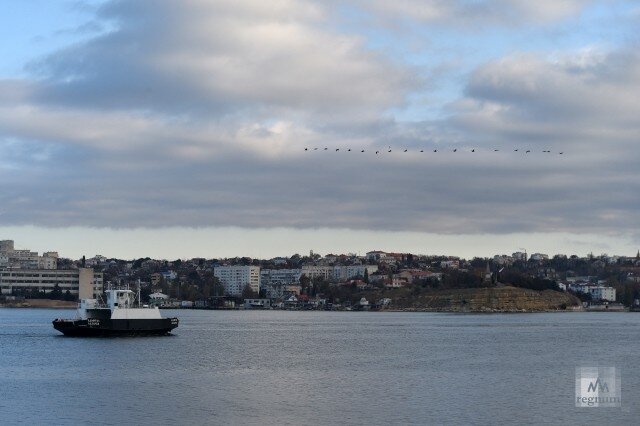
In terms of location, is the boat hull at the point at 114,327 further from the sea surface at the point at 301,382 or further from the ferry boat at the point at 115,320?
the sea surface at the point at 301,382

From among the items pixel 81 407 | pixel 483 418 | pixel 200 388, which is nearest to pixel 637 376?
pixel 483 418

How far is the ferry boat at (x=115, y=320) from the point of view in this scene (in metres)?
99.1

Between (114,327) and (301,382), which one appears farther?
(114,327)

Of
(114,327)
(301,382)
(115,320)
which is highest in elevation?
(115,320)

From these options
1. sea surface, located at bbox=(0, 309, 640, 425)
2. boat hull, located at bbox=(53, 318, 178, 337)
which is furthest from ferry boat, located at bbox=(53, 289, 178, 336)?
sea surface, located at bbox=(0, 309, 640, 425)

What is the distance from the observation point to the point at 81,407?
48844mm

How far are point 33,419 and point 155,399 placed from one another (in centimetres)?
801

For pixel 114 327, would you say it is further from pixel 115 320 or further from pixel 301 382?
pixel 301 382

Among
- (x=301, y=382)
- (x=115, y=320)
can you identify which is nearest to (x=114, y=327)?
(x=115, y=320)

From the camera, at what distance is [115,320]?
325 feet

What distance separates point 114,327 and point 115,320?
0.72 meters

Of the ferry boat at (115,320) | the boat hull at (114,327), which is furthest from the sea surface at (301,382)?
the ferry boat at (115,320)

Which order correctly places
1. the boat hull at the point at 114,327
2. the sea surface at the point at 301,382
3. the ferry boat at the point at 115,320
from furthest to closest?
the ferry boat at the point at 115,320
the boat hull at the point at 114,327
the sea surface at the point at 301,382

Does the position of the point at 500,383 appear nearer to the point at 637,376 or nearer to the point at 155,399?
the point at 637,376
